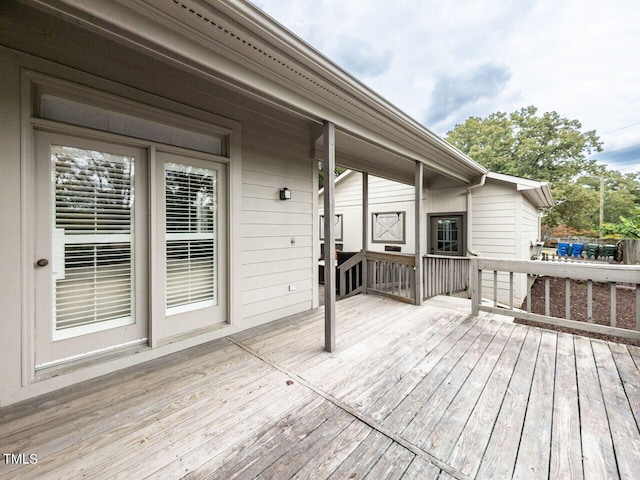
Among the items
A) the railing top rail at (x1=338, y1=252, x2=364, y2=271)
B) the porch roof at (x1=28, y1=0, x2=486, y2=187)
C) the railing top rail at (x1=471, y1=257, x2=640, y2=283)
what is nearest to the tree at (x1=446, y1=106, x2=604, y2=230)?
the railing top rail at (x1=471, y1=257, x2=640, y2=283)

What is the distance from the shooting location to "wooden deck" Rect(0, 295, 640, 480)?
4.25 ft

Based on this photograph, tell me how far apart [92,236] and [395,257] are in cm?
411

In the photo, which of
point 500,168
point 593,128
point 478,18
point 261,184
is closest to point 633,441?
point 261,184

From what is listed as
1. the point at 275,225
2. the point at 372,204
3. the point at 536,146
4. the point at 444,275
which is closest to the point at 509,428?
the point at 275,225

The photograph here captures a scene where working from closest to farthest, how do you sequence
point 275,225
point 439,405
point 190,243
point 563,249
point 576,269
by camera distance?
point 439,405, point 190,243, point 576,269, point 275,225, point 563,249

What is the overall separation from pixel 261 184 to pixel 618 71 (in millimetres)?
14581

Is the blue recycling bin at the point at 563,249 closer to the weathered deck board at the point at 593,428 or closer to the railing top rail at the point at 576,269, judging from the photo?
the railing top rail at the point at 576,269

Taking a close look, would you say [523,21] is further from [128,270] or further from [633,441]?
[128,270]

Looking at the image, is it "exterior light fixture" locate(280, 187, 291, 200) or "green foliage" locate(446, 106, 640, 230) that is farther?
"green foliage" locate(446, 106, 640, 230)

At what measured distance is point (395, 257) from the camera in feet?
15.0

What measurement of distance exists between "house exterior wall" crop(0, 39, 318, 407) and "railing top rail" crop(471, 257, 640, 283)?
106 inches

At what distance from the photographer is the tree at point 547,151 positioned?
12.5m

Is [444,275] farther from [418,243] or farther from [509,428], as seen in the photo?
[509,428]

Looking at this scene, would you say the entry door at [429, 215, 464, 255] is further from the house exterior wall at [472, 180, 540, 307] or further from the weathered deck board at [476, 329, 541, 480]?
the weathered deck board at [476, 329, 541, 480]
